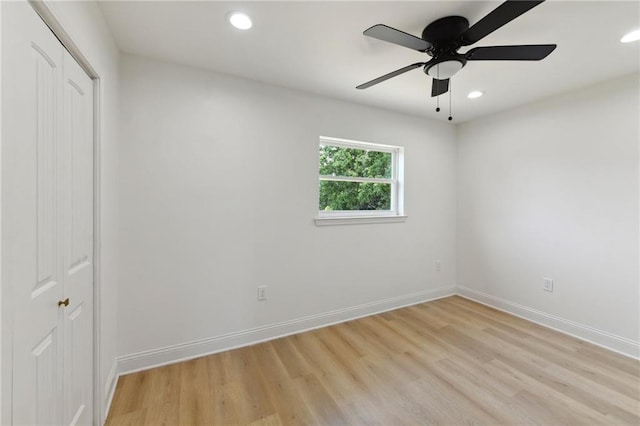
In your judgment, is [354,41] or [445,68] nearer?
[445,68]

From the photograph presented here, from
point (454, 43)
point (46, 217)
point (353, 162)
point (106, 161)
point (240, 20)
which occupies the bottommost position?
point (46, 217)

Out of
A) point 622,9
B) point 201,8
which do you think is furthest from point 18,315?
point 622,9

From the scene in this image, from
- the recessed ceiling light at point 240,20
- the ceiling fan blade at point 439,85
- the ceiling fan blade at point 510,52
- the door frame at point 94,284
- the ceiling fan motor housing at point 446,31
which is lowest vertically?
the door frame at point 94,284

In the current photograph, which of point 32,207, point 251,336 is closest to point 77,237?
point 32,207

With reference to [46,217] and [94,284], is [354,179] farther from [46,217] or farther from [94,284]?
[46,217]

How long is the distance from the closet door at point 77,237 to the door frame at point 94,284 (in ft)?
0.09

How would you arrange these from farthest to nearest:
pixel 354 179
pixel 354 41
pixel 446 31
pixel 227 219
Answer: pixel 354 179 → pixel 227 219 → pixel 354 41 → pixel 446 31

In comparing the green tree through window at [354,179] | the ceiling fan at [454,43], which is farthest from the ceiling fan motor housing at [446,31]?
the green tree through window at [354,179]

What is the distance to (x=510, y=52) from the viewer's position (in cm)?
154

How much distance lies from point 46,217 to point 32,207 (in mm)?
110

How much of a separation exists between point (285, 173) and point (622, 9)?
2.49 metres

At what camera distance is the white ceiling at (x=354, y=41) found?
1542mm

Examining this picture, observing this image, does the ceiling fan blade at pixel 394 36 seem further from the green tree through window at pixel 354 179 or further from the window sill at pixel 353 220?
the window sill at pixel 353 220

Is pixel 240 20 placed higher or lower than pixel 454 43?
higher
